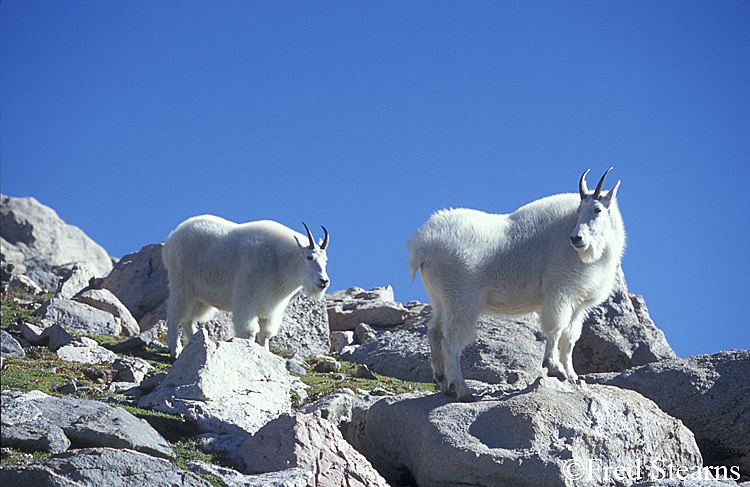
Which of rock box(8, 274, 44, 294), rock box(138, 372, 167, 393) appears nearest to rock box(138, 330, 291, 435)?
rock box(138, 372, 167, 393)

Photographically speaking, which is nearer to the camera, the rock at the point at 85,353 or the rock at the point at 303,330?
the rock at the point at 85,353

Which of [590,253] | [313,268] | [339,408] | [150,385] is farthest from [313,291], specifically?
[590,253]

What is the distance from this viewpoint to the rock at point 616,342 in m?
16.2

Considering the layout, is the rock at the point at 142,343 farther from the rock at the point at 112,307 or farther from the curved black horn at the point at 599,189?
the curved black horn at the point at 599,189

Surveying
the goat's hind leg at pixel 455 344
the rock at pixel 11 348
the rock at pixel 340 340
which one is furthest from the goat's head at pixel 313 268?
the goat's hind leg at pixel 455 344

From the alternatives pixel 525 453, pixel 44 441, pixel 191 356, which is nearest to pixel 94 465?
pixel 44 441

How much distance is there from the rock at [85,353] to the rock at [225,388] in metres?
3.82

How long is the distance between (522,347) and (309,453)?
8436mm

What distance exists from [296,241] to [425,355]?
3758 millimetres

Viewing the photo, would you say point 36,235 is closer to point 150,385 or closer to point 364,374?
point 364,374

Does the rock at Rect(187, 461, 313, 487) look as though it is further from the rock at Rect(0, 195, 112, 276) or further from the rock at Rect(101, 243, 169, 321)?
the rock at Rect(0, 195, 112, 276)

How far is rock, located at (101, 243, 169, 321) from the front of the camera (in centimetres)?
2162

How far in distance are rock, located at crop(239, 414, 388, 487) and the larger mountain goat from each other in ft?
6.60

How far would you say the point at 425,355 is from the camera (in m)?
15.9
